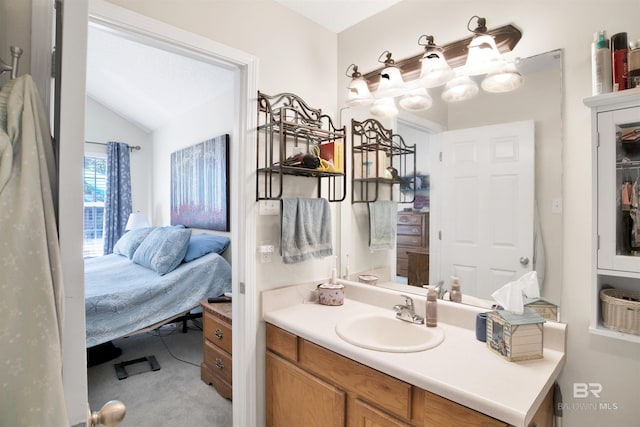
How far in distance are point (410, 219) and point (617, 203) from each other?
0.91 meters

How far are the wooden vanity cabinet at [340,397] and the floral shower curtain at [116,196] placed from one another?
164 inches

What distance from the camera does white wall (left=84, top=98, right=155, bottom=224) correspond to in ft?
16.0

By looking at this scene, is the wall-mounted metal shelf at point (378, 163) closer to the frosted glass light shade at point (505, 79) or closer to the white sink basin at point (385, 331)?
the frosted glass light shade at point (505, 79)

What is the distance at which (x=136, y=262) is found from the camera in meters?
3.65

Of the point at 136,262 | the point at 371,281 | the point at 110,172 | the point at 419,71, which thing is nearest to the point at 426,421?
the point at 371,281

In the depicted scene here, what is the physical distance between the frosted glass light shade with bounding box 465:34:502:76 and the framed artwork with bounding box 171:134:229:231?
257cm

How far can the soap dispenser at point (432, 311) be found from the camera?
1.53m

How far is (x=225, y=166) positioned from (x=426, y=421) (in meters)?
2.94

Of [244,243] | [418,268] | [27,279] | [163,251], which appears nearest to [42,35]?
[27,279]

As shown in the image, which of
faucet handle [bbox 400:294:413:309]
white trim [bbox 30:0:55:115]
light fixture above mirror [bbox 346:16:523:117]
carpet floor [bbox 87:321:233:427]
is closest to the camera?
white trim [bbox 30:0:55:115]

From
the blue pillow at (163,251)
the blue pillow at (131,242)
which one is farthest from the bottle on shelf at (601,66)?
the blue pillow at (131,242)

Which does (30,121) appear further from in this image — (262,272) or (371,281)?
(371,281)

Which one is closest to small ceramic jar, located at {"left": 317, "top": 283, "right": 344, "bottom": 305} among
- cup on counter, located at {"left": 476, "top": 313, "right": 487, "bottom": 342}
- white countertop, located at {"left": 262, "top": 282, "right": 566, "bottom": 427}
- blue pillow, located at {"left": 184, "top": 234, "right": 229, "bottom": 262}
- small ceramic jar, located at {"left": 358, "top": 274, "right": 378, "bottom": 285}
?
white countertop, located at {"left": 262, "top": 282, "right": 566, "bottom": 427}

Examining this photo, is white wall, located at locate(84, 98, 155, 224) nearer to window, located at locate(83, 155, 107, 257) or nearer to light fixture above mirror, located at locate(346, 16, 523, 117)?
window, located at locate(83, 155, 107, 257)
